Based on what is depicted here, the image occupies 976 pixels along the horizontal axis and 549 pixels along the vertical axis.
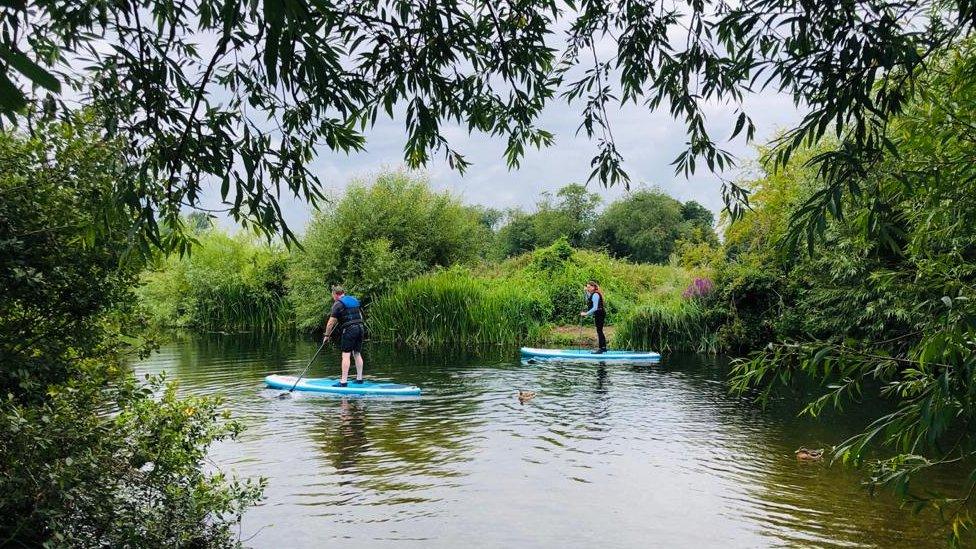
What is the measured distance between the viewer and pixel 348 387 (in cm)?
1315

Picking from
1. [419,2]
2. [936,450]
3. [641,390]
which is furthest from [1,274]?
[641,390]

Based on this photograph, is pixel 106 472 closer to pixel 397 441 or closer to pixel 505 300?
pixel 397 441

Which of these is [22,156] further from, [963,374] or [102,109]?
[963,374]

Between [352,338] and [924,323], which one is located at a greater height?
[924,323]

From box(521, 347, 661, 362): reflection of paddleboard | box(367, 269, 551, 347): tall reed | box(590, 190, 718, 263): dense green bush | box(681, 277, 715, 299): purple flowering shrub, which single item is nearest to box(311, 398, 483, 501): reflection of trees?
box(521, 347, 661, 362): reflection of paddleboard

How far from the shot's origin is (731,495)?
7.29 metres

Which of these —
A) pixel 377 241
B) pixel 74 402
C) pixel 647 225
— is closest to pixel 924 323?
pixel 74 402

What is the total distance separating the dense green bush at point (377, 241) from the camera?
26.3 meters

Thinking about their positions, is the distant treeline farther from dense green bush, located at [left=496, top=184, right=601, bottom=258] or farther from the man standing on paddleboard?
dense green bush, located at [left=496, top=184, right=601, bottom=258]

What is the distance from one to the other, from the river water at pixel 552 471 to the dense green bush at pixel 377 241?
12018 mm

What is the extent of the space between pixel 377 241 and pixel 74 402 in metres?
21.8

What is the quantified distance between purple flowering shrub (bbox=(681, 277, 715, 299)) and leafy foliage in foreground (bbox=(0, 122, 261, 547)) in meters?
16.5

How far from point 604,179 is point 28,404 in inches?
159

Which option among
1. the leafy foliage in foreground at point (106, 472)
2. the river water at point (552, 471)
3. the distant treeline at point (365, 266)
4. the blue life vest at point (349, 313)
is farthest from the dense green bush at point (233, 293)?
the leafy foliage in foreground at point (106, 472)
